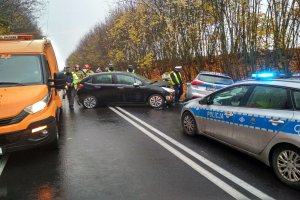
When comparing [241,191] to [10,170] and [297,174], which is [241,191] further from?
[10,170]

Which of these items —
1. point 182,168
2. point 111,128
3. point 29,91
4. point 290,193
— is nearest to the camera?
point 290,193

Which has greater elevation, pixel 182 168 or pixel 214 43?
pixel 214 43

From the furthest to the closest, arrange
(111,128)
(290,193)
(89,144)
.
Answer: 1. (111,128)
2. (89,144)
3. (290,193)

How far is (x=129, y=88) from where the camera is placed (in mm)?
14383

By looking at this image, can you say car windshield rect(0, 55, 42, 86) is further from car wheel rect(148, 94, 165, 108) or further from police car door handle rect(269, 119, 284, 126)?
car wheel rect(148, 94, 165, 108)

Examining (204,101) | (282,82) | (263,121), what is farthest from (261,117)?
(204,101)

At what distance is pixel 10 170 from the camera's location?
6.23m

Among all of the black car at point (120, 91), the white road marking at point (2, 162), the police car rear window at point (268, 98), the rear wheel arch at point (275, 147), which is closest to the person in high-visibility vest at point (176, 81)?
the black car at point (120, 91)

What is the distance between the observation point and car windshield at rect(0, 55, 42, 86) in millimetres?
7336

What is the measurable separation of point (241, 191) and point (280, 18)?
1079cm

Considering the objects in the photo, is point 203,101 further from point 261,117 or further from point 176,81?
point 176,81

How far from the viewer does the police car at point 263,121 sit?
5250mm

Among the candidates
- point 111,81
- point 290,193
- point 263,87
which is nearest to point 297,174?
point 290,193

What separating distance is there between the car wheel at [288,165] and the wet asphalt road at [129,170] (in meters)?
0.13
